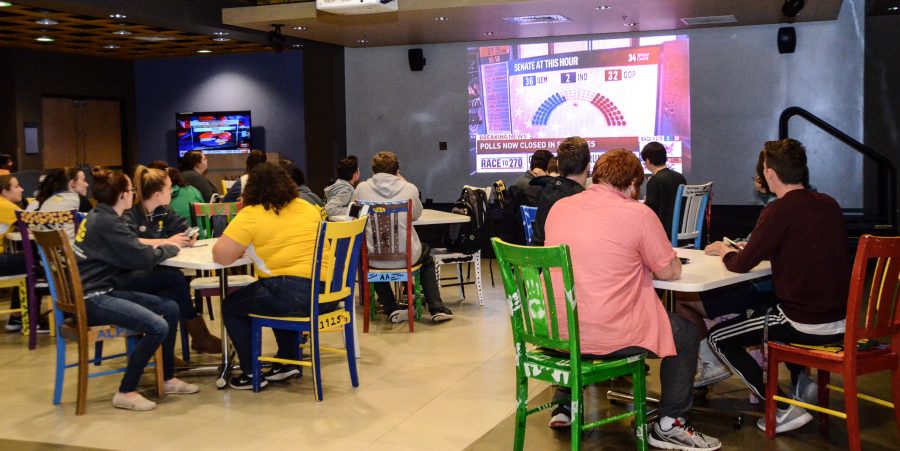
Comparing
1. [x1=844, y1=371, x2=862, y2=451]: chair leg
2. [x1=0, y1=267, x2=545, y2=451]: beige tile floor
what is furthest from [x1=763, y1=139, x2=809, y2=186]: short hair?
[x1=0, y1=267, x2=545, y2=451]: beige tile floor

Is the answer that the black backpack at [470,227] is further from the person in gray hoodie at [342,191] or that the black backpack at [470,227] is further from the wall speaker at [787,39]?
the wall speaker at [787,39]

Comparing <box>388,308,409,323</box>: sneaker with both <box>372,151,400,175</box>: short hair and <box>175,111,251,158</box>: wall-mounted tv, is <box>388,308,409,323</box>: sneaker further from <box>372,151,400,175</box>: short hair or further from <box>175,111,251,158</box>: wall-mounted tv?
<box>175,111,251,158</box>: wall-mounted tv

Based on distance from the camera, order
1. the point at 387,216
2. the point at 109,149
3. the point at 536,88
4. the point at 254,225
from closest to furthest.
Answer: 1. the point at 254,225
2. the point at 387,216
3. the point at 536,88
4. the point at 109,149

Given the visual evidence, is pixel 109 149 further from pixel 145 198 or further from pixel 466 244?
pixel 145 198

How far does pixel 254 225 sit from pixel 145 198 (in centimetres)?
71

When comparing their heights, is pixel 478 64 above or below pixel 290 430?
above

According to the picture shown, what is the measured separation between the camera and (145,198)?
4770mm

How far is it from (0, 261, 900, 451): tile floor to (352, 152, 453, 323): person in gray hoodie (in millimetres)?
891

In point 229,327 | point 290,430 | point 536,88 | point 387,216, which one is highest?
point 536,88

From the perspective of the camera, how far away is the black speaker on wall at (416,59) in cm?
1174

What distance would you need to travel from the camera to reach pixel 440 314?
21.6 ft

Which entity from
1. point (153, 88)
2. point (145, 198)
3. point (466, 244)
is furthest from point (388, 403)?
point (153, 88)

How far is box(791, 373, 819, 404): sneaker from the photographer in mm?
4012

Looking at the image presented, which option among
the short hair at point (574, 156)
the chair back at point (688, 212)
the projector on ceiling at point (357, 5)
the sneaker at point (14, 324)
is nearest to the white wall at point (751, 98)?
the chair back at point (688, 212)
